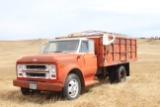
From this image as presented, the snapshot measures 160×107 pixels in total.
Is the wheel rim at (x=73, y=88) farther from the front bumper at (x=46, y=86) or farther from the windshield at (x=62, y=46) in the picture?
the windshield at (x=62, y=46)

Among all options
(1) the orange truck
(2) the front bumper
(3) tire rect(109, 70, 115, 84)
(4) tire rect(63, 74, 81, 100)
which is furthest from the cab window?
(3) tire rect(109, 70, 115, 84)

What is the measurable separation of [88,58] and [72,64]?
123 cm

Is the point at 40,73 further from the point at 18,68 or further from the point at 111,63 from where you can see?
the point at 111,63

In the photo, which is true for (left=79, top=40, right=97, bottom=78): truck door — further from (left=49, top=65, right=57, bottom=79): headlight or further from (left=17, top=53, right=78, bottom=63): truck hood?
(left=49, top=65, right=57, bottom=79): headlight

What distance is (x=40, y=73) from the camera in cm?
931

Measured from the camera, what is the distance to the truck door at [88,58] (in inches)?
408

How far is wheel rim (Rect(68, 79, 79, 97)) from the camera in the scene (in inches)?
372

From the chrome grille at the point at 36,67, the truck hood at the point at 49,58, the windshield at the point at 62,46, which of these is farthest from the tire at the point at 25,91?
the windshield at the point at 62,46

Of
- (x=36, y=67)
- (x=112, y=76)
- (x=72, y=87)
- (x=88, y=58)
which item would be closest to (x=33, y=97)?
(x=36, y=67)

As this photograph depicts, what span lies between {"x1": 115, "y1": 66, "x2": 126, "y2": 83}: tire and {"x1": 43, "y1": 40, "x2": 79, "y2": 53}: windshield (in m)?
3.46

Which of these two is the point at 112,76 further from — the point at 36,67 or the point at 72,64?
the point at 36,67

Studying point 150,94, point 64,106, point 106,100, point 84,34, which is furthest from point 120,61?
point 64,106

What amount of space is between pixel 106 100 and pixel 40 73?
2.21 metres

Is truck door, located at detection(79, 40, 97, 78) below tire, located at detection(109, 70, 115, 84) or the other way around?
the other way around
